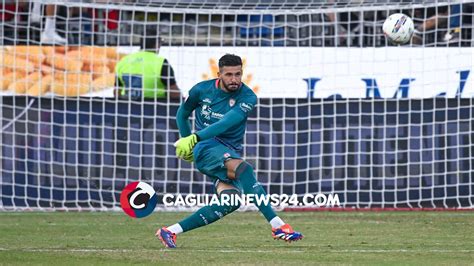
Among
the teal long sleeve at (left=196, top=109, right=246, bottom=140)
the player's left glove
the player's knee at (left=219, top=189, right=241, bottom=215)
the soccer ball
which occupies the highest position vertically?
the soccer ball

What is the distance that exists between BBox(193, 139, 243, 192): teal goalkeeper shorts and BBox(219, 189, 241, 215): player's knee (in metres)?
0.10

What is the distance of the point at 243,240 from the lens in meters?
11.5

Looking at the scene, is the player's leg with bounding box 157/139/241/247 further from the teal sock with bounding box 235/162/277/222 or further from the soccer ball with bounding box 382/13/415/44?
the soccer ball with bounding box 382/13/415/44

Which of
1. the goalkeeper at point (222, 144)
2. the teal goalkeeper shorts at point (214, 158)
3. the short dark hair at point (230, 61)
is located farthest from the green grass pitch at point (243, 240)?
the short dark hair at point (230, 61)

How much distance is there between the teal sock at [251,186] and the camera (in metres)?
10.6

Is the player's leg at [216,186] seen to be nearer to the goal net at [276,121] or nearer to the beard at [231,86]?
the beard at [231,86]

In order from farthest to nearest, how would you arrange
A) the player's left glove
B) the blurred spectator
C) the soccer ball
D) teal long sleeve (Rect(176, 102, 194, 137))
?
the blurred spectator < the soccer ball < teal long sleeve (Rect(176, 102, 194, 137)) < the player's left glove

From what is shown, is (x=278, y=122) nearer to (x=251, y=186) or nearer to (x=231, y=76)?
(x=231, y=76)

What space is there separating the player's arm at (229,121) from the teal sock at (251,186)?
0.44m

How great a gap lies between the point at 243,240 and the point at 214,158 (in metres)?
1.10

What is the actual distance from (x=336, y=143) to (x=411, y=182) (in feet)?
4.13

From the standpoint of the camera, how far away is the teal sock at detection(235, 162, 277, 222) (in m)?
10.6

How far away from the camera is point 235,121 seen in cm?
1065

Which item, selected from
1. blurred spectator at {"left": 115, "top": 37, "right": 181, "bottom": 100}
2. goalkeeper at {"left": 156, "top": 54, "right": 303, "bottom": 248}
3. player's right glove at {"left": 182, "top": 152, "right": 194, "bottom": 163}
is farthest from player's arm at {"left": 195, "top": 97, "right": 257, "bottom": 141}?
blurred spectator at {"left": 115, "top": 37, "right": 181, "bottom": 100}
